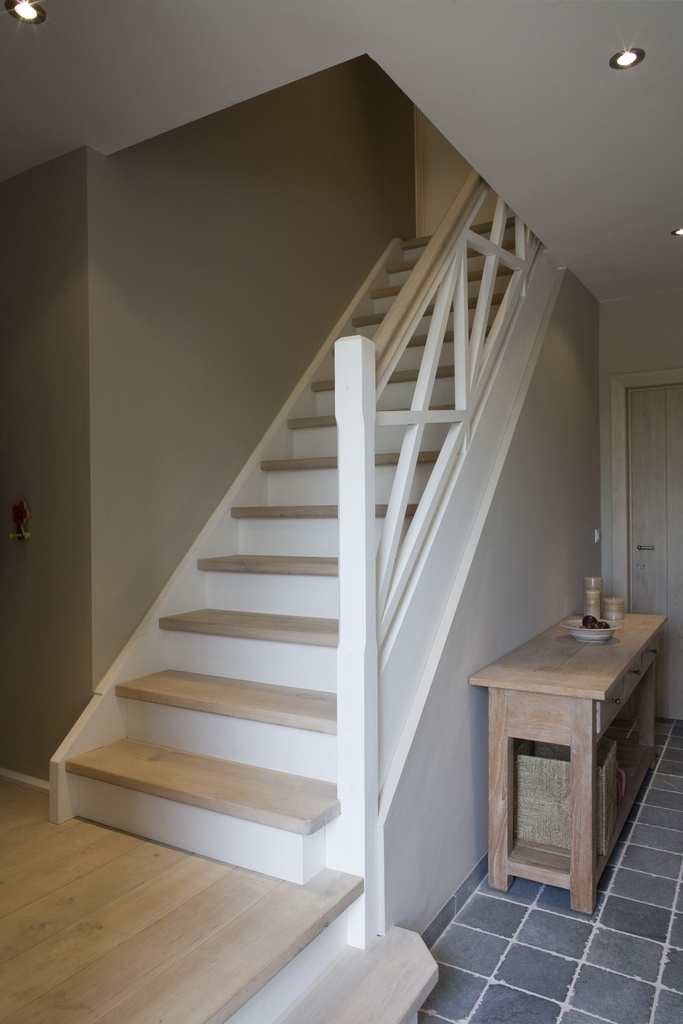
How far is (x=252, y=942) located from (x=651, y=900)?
150cm

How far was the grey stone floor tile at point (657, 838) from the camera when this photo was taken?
9.12 feet

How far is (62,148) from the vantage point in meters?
2.39

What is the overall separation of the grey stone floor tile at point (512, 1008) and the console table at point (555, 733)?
1.64 feet

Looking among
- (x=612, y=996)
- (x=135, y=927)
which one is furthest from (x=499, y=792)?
(x=135, y=927)

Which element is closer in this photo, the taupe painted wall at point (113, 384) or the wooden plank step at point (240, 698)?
the wooden plank step at point (240, 698)

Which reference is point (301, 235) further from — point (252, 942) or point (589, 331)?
point (252, 942)

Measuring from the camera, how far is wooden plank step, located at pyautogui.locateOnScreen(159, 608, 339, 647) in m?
2.31

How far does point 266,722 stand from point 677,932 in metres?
1.41

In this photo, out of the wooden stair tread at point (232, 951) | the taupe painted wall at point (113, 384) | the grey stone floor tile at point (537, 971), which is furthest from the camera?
the taupe painted wall at point (113, 384)

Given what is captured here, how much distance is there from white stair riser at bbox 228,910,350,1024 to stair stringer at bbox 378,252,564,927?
15cm

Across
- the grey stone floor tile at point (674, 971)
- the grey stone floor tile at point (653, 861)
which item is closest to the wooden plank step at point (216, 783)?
the grey stone floor tile at point (674, 971)

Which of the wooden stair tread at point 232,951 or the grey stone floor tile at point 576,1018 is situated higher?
the wooden stair tread at point 232,951

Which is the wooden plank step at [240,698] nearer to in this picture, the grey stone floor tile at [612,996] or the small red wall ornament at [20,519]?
the small red wall ornament at [20,519]

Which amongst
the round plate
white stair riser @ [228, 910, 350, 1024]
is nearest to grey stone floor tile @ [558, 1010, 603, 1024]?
white stair riser @ [228, 910, 350, 1024]
